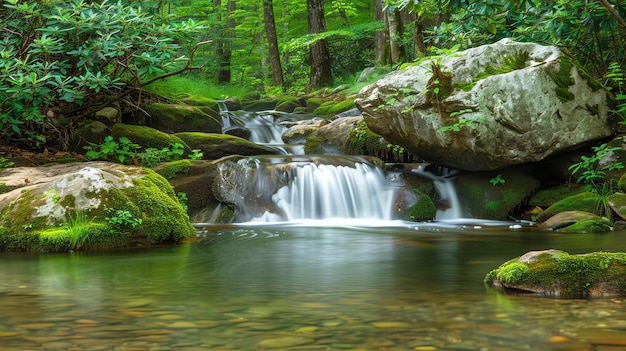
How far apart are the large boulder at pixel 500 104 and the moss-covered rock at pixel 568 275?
17.8 feet

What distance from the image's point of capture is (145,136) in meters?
10.4

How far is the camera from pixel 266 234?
764 centimetres

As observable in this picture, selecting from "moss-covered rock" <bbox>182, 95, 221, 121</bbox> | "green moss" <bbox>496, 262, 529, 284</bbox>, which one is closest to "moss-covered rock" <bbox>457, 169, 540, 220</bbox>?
"green moss" <bbox>496, 262, 529, 284</bbox>

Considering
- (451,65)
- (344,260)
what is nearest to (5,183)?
(344,260)

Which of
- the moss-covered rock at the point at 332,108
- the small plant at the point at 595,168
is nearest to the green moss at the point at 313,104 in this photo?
the moss-covered rock at the point at 332,108

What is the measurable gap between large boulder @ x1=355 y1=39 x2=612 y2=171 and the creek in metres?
2.07

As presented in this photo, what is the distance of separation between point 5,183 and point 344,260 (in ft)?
14.4

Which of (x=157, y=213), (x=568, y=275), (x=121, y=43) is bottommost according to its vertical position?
(x=568, y=275)

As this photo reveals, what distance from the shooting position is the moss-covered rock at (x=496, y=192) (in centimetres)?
960

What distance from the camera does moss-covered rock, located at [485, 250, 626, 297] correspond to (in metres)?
3.35

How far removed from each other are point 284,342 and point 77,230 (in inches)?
160

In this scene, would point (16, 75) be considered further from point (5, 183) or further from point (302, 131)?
point (302, 131)

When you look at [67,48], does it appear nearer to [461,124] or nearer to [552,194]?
[461,124]

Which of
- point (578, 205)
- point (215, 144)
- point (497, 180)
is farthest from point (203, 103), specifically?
point (578, 205)
